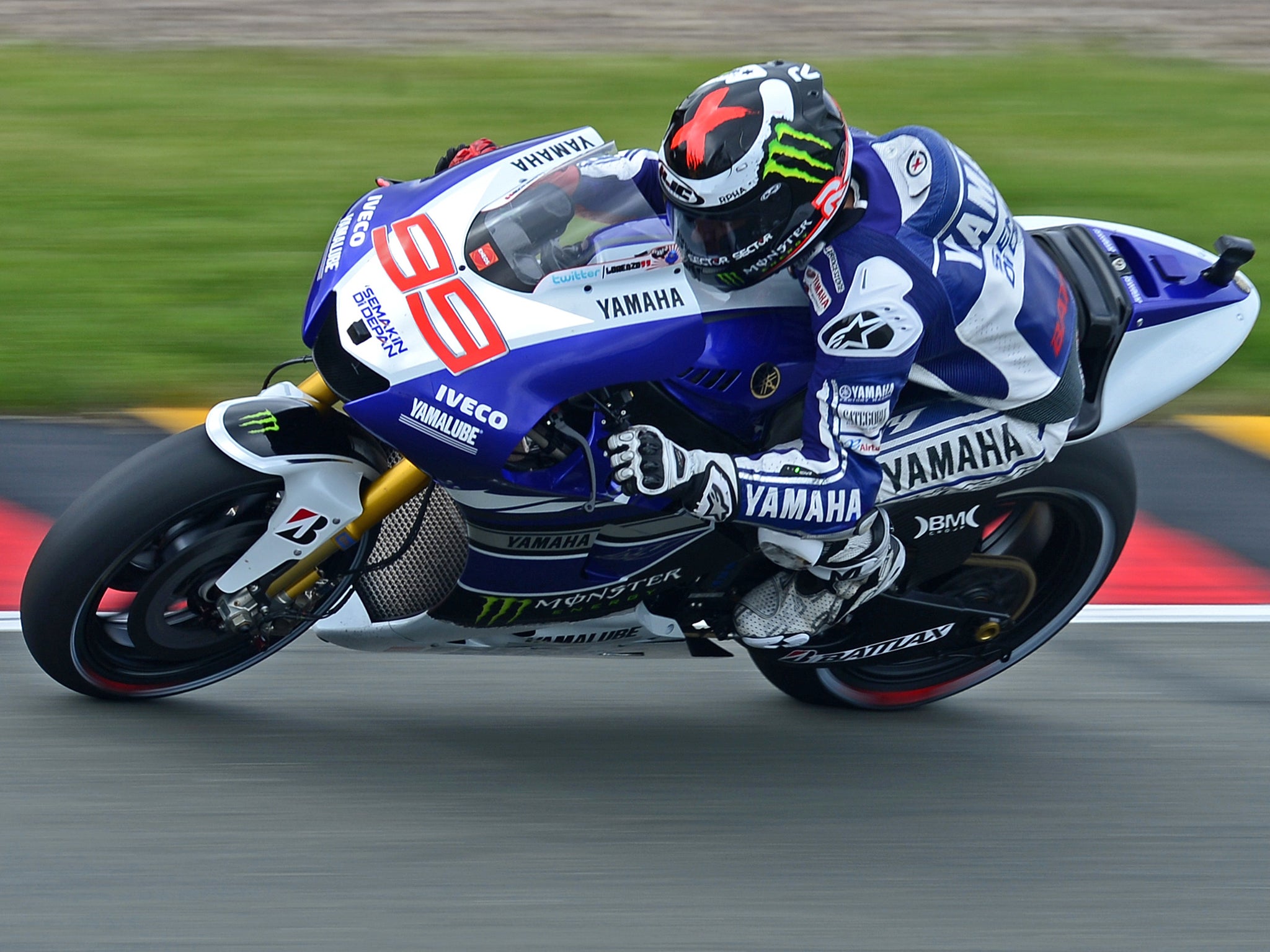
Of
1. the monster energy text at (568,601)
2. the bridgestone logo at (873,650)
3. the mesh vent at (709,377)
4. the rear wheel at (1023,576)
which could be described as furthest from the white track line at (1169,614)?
the mesh vent at (709,377)

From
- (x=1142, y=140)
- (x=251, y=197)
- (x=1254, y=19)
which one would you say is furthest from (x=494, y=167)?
(x=1254, y=19)

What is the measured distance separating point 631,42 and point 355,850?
21.2ft

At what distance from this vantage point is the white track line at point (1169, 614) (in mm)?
4586

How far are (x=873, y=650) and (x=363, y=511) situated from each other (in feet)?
4.29

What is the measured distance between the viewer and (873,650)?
392cm

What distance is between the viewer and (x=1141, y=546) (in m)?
4.93

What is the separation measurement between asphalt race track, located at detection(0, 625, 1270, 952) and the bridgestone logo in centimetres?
25

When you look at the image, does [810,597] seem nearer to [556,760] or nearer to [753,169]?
[556,760]

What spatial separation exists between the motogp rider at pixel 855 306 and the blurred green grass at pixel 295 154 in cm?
270

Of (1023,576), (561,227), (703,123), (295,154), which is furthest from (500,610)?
(295,154)

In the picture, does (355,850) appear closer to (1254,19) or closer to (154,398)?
(154,398)

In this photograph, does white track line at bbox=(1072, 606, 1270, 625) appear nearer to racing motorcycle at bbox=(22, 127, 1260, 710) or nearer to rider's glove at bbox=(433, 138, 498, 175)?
racing motorcycle at bbox=(22, 127, 1260, 710)

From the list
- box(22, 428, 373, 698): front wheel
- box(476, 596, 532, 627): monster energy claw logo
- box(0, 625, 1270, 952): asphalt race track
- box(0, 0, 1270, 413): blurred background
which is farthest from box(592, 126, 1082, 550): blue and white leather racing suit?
box(0, 0, 1270, 413): blurred background

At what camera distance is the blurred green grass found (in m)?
5.87
